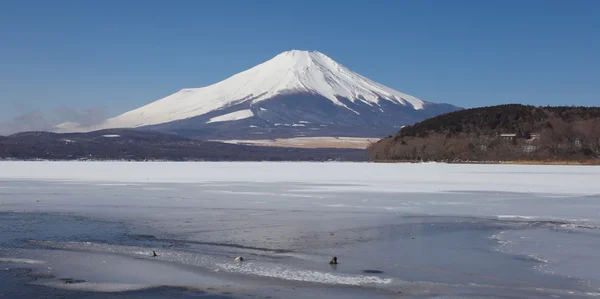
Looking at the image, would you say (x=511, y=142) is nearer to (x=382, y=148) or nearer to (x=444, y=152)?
(x=444, y=152)

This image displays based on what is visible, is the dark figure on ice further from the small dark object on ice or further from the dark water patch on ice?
the small dark object on ice

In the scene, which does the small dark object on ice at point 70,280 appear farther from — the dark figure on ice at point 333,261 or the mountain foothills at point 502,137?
the mountain foothills at point 502,137

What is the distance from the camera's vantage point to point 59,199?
76.3 feet

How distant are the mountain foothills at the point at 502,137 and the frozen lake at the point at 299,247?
2482 inches

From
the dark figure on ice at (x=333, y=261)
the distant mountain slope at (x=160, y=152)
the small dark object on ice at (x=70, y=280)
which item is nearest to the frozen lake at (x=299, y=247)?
the small dark object on ice at (x=70, y=280)

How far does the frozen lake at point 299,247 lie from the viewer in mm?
9406

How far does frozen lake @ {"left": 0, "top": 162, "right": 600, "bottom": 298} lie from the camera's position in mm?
9406

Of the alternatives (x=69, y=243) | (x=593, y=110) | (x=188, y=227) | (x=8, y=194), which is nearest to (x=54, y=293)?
(x=69, y=243)

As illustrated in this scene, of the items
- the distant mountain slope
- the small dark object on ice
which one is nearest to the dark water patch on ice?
the small dark object on ice

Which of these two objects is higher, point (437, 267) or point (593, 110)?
point (593, 110)

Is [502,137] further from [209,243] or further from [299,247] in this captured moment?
[209,243]

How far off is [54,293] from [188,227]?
6.86m

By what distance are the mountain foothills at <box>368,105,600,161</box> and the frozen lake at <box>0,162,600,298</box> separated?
2482 inches

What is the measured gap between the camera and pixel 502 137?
91250 millimetres
